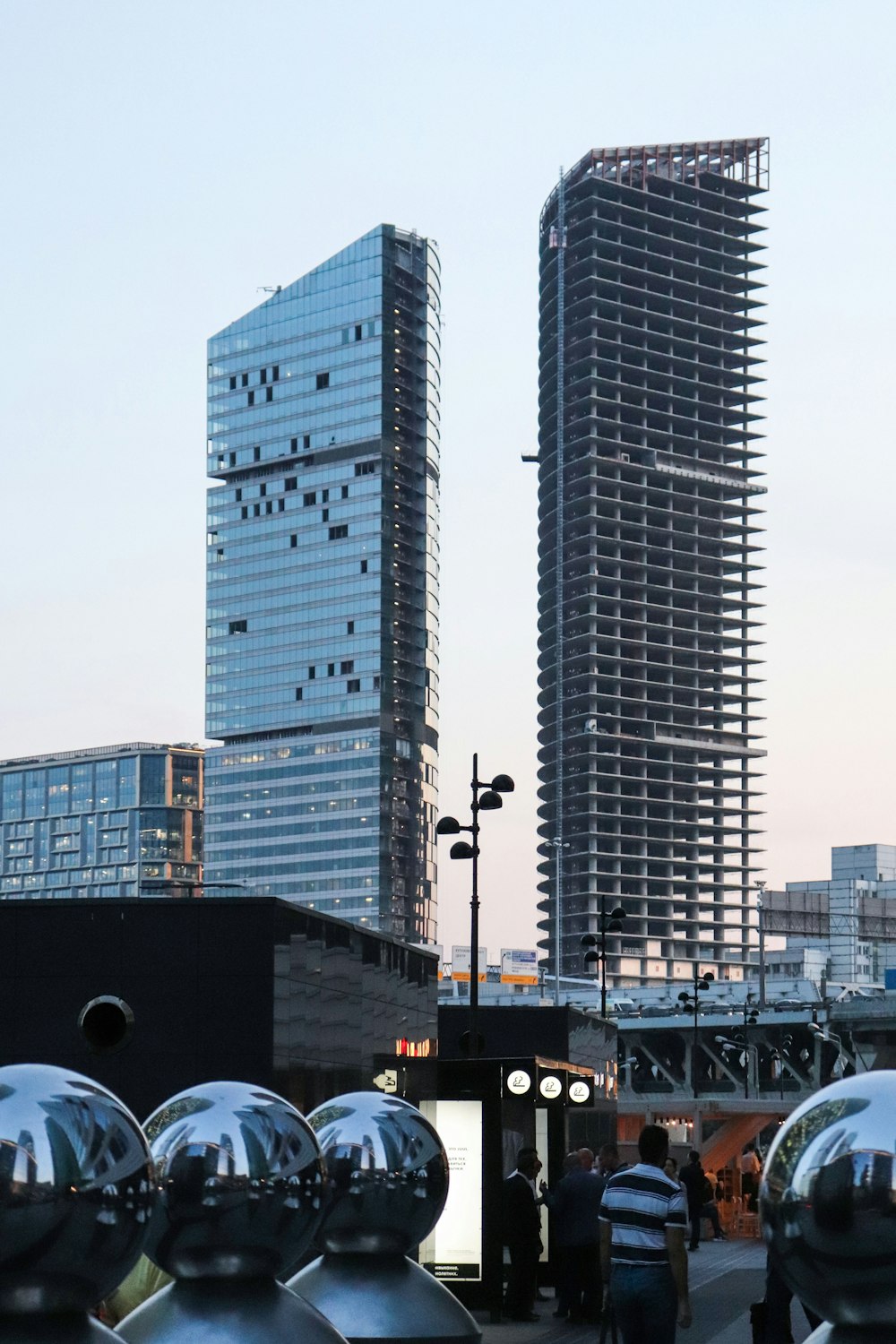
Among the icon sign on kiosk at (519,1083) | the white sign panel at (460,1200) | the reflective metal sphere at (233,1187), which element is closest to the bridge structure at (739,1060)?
the icon sign on kiosk at (519,1083)


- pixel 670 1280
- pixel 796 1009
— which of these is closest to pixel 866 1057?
pixel 796 1009

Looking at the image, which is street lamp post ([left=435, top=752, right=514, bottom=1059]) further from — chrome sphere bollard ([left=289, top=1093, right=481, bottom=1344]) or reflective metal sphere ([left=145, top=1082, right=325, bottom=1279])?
reflective metal sphere ([left=145, top=1082, right=325, bottom=1279])

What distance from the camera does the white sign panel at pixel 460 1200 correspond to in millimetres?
20859

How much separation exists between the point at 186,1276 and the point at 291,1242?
41 cm

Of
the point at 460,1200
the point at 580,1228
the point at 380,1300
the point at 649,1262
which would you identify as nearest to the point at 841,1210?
the point at 380,1300

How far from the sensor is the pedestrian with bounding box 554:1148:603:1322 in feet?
67.9

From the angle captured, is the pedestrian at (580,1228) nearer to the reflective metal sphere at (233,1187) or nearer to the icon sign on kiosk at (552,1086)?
the icon sign on kiosk at (552,1086)

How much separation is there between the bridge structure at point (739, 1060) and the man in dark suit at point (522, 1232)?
201ft

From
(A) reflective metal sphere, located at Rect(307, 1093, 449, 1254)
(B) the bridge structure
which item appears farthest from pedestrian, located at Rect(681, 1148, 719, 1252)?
(B) the bridge structure

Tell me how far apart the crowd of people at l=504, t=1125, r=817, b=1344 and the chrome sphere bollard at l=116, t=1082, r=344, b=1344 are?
2.91m

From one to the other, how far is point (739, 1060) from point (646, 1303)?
397 feet

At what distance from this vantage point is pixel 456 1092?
21.7 meters

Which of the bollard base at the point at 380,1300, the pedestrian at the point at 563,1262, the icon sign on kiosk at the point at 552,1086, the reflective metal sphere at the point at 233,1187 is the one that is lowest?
the pedestrian at the point at 563,1262

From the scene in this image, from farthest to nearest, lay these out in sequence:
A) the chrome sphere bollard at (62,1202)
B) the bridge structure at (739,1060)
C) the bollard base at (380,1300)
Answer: the bridge structure at (739,1060) < the bollard base at (380,1300) < the chrome sphere bollard at (62,1202)
